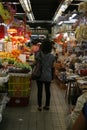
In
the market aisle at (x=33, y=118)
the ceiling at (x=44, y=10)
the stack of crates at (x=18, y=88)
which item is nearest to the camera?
the market aisle at (x=33, y=118)

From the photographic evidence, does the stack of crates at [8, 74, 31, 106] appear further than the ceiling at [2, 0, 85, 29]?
No

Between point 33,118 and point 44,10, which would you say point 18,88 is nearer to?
point 33,118

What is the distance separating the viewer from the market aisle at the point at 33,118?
7293 millimetres

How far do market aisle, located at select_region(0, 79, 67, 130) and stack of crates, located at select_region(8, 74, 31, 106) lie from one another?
1.03 feet

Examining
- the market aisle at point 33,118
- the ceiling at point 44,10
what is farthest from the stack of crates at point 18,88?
the ceiling at point 44,10

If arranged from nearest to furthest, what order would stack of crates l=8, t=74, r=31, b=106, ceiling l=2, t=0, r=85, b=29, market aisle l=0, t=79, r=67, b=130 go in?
market aisle l=0, t=79, r=67, b=130
stack of crates l=8, t=74, r=31, b=106
ceiling l=2, t=0, r=85, b=29

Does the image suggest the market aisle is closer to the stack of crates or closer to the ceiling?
the stack of crates

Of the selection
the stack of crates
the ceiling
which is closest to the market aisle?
the stack of crates

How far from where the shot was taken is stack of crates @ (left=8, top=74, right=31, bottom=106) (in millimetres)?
9312

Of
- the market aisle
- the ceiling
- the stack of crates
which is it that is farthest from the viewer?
the ceiling

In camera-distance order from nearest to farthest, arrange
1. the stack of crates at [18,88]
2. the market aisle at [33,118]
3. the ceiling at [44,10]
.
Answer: the market aisle at [33,118] → the stack of crates at [18,88] → the ceiling at [44,10]

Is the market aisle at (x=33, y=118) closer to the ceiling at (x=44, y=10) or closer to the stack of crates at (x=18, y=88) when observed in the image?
the stack of crates at (x=18, y=88)

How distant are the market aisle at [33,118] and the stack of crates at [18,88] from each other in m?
0.31

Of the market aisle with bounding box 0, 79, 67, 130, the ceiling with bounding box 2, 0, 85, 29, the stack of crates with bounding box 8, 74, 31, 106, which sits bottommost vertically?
the market aisle with bounding box 0, 79, 67, 130
